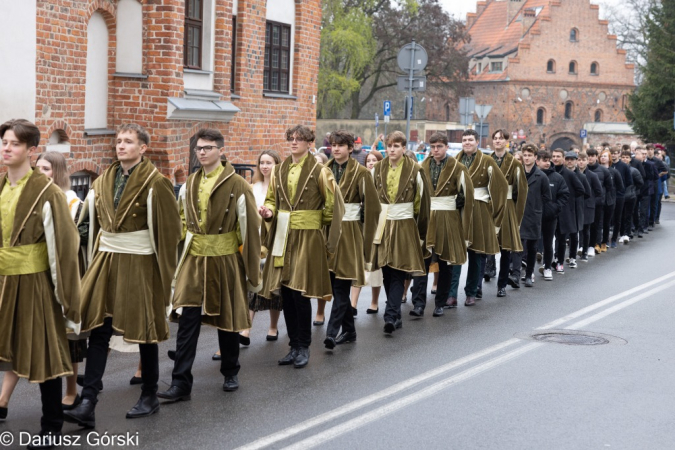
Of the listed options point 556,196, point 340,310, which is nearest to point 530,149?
point 556,196

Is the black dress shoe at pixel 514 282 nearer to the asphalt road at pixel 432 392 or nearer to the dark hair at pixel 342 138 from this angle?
the asphalt road at pixel 432 392

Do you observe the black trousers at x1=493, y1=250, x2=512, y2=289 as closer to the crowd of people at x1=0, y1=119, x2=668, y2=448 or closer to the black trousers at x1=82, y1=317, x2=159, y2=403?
the crowd of people at x1=0, y1=119, x2=668, y2=448

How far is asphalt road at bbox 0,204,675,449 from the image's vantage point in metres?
7.00

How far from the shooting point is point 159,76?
1761 centimetres

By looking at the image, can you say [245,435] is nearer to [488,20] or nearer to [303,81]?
[303,81]

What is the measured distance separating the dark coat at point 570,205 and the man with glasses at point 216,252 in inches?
369

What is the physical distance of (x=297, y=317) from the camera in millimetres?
9250

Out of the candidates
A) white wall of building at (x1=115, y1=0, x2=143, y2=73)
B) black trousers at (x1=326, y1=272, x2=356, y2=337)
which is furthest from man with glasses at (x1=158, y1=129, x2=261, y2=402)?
white wall of building at (x1=115, y1=0, x2=143, y2=73)

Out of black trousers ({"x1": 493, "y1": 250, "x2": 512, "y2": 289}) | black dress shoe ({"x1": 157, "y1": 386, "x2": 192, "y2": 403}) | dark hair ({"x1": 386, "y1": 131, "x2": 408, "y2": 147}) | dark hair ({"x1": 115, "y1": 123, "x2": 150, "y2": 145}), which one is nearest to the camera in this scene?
dark hair ({"x1": 115, "y1": 123, "x2": 150, "y2": 145})

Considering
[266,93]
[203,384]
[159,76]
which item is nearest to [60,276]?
[203,384]

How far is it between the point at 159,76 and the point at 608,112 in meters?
72.5

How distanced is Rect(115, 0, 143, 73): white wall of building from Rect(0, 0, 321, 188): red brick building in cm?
2

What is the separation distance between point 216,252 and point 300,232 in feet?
4.73

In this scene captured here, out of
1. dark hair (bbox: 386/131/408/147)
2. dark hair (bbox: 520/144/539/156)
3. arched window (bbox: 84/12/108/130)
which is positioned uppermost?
arched window (bbox: 84/12/108/130)
